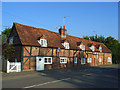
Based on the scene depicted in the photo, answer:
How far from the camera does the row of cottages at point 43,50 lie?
20.8 metres

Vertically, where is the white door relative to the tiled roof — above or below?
below

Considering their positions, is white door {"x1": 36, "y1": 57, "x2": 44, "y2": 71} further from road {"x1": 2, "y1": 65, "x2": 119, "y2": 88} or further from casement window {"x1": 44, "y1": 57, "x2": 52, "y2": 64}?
road {"x1": 2, "y1": 65, "x2": 119, "y2": 88}

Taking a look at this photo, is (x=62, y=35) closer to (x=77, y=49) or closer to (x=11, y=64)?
(x=77, y=49)

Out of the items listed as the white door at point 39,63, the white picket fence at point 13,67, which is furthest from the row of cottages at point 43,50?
the white picket fence at point 13,67

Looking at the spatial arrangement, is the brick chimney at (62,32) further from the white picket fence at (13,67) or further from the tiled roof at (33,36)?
the white picket fence at (13,67)

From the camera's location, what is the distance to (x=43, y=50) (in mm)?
23078

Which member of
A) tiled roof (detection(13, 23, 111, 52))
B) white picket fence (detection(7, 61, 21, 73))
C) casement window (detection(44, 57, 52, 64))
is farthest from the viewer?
casement window (detection(44, 57, 52, 64))

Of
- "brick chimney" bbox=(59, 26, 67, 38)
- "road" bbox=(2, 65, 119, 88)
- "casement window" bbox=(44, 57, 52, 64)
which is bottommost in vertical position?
"road" bbox=(2, 65, 119, 88)

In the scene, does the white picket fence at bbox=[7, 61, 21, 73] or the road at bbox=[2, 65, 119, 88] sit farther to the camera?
the white picket fence at bbox=[7, 61, 21, 73]

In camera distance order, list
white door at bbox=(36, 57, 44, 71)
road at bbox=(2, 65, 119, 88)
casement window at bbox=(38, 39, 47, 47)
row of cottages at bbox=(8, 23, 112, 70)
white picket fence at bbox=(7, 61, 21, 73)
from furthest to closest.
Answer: casement window at bbox=(38, 39, 47, 47)
white door at bbox=(36, 57, 44, 71)
row of cottages at bbox=(8, 23, 112, 70)
white picket fence at bbox=(7, 61, 21, 73)
road at bbox=(2, 65, 119, 88)

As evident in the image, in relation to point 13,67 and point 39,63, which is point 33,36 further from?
point 13,67

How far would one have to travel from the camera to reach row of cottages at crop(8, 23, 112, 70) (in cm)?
2083

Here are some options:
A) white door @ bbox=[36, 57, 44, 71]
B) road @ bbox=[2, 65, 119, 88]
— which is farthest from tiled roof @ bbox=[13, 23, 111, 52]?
road @ bbox=[2, 65, 119, 88]

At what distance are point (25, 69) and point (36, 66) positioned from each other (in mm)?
2017
